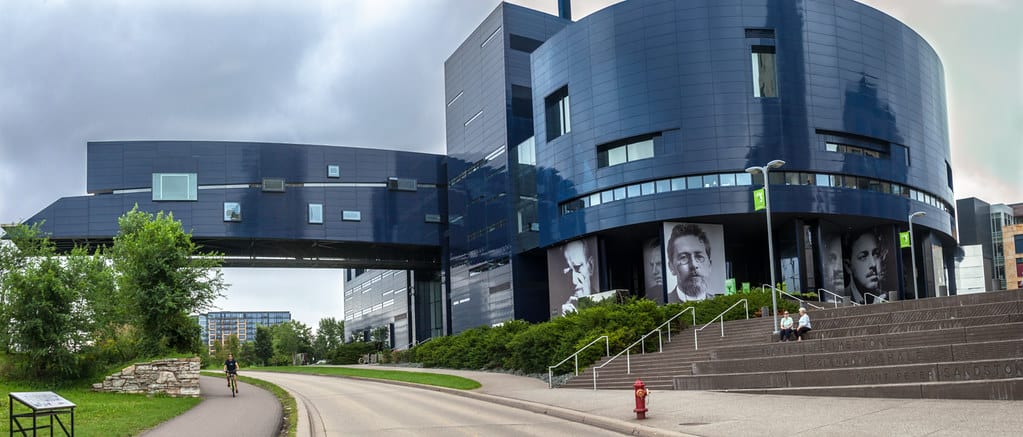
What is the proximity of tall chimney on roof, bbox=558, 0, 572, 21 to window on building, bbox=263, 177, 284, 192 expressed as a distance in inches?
1089

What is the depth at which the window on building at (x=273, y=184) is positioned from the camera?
72312mm

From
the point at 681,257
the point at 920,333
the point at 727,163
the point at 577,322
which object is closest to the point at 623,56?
the point at 727,163

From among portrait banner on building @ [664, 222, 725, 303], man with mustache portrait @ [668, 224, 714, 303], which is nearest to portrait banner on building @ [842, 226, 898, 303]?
portrait banner on building @ [664, 222, 725, 303]

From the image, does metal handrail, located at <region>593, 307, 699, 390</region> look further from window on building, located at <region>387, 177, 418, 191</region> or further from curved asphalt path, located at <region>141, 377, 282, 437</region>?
window on building, located at <region>387, 177, 418, 191</region>

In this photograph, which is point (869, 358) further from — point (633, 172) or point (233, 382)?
point (633, 172)

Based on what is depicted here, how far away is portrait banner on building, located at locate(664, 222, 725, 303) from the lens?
56.9 metres

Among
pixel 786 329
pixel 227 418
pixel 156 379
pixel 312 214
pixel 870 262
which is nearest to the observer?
pixel 227 418

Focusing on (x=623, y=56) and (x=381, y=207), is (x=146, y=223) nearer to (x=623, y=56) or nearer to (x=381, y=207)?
(x=623, y=56)

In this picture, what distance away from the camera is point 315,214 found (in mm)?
73062

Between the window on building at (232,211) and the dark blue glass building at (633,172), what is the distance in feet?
0.57

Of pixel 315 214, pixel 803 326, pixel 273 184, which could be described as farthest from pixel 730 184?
pixel 273 184

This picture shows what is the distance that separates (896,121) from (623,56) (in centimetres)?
1845

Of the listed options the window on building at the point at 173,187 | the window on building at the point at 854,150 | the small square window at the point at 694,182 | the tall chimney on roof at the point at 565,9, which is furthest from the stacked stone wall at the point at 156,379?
the tall chimney on roof at the point at 565,9

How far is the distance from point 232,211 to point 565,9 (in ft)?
108
